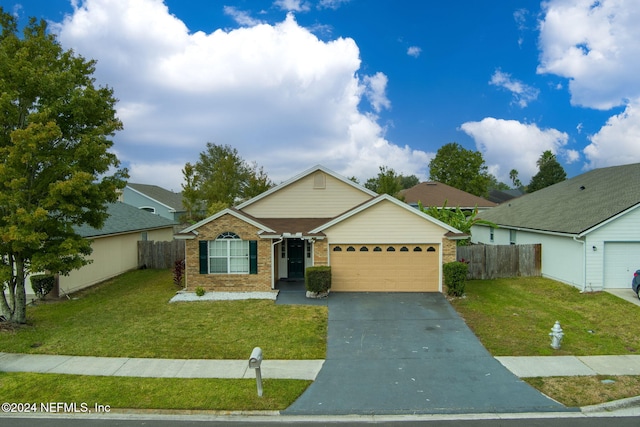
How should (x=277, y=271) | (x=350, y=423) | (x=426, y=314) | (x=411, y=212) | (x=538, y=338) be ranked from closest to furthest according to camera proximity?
(x=350, y=423)
(x=538, y=338)
(x=426, y=314)
(x=411, y=212)
(x=277, y=271)

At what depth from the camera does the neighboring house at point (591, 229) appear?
50.5 feet

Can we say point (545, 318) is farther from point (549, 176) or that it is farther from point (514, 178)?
point (514, 178)

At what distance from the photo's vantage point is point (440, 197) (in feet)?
136

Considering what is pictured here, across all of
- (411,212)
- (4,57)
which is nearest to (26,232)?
(4,57)

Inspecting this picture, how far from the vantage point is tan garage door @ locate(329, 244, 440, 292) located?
52.8ft

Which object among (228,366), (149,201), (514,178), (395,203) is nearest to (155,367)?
(228,366)

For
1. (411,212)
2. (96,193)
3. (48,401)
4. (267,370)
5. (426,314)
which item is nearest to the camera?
(48,401)

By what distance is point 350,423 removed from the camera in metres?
6.73

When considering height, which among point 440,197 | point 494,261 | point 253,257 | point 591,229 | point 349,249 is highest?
point 440,197

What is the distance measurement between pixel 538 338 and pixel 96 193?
13.9 m

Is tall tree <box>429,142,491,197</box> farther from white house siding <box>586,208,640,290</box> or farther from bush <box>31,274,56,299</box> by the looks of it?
bush <box>31,274,56,299</box>

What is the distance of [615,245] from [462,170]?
43228 mm

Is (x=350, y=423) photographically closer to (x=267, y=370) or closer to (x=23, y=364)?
(x=267, y=370)

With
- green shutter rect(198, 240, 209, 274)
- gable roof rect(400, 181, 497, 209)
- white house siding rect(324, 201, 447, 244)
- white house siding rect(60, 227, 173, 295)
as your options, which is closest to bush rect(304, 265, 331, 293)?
white house siding rect(324, 201, 447, 244)
